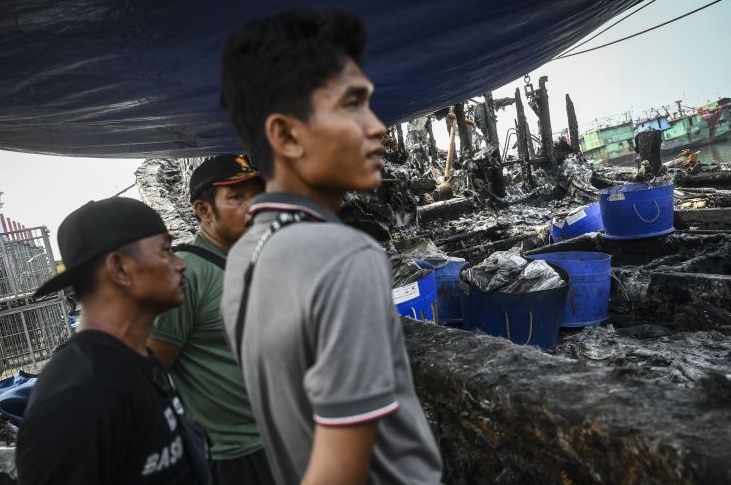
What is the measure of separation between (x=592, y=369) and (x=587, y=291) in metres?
3.13

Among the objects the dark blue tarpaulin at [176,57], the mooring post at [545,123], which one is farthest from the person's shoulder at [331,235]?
the mooring post at [545,123]

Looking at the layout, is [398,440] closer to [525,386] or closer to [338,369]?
[338,369]

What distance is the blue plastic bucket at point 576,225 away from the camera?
784cm

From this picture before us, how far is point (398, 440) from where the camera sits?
89 cm

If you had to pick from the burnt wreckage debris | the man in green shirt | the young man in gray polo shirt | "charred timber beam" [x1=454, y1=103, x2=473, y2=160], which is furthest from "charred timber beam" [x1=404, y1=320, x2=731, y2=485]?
"charred timber beam" [x1=454, y1=103, x2=473, y2=160]

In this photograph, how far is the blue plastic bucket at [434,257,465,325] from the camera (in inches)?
187

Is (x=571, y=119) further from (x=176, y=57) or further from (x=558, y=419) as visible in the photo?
(x=558, y=419)

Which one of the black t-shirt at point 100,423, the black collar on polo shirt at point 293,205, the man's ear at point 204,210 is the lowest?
the black t-shirt at point 100,423

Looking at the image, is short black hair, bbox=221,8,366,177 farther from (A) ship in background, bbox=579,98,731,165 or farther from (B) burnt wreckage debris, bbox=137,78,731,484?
(A) ship in background, bbox=579,98,731,165

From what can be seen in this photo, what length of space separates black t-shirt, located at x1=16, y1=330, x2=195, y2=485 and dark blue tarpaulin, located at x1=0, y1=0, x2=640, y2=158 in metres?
1.46

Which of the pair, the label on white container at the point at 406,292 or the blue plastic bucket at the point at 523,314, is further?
the blue plastic bucket at the point at 523,314

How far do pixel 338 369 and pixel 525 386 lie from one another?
1.13 metres

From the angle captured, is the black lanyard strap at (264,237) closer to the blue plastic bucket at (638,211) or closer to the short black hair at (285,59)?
the short black hair at (285,59)

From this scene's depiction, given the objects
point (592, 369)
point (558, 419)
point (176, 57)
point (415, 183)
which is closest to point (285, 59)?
point (558, 419)
